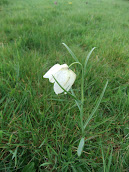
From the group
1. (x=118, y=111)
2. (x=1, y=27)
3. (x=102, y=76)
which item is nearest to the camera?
(x=118, y=111)

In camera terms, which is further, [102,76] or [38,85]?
Answer: [102,76]

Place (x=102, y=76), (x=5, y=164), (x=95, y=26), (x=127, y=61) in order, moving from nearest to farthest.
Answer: (x=5, y=164)
(x=102, y=76)
(x=127, y=61)
(x=95, y=26)

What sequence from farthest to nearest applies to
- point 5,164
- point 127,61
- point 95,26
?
point 95,26 → point 127,61 → point 5,164

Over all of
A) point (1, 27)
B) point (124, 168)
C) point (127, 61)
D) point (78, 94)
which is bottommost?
point (124, 168)

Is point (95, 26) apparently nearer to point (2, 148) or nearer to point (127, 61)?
point (127, 61)

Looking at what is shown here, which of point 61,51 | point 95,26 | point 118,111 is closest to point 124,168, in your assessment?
point 118,111

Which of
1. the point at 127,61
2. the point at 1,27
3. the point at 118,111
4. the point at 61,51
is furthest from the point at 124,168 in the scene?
the point at 1,27

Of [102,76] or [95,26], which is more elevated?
[95,26]

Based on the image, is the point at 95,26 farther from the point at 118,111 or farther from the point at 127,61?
the point at 118,111

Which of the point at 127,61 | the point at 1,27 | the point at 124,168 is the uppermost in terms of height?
the point at 1,27
